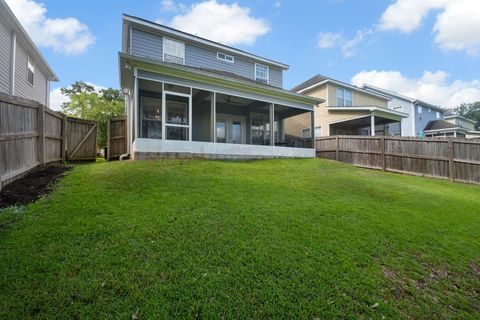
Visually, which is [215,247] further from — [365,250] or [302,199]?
[302,199]

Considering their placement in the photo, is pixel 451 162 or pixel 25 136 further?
pixel 451 162

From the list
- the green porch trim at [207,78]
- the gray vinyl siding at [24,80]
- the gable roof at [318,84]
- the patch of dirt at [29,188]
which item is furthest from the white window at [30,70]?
the gable roof at [318,84]

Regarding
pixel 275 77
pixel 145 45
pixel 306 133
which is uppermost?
pixel 145 45

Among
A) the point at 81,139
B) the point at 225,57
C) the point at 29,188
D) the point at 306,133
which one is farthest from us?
the point at 306,133

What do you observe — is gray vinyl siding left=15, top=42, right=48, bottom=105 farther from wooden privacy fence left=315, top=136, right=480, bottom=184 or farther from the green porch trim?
wooden privacy fence left=315, top=136, right=480, bottom=184

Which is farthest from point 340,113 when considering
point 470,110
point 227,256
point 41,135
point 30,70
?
point 470,110

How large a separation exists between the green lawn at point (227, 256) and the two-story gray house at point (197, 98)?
530cm

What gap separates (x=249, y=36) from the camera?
19859 millimetres

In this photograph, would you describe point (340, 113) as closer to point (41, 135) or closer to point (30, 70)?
point (41, 135)

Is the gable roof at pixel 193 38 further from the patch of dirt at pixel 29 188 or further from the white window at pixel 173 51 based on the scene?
the patch of dirt at pixel 29 188

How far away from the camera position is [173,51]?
44.9ft

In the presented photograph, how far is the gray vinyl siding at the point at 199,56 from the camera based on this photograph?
12.8 m

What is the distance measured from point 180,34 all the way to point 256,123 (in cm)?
659

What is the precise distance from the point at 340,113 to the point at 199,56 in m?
10.8
